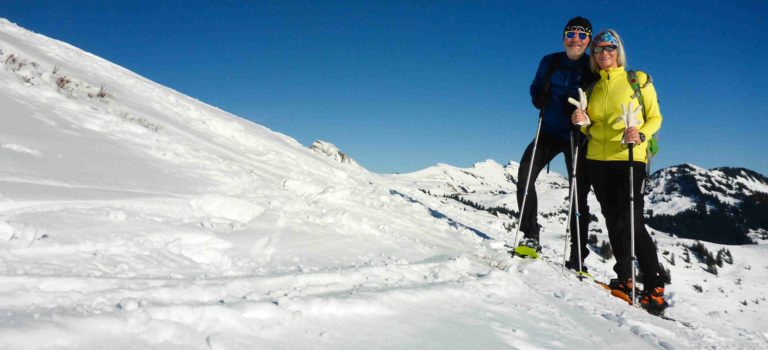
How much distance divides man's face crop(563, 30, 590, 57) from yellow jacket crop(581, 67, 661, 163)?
0.71 m

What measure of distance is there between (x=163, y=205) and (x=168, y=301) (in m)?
1.68

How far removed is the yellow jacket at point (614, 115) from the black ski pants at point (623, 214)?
0.10 meters

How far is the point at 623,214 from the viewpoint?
11.7 ft

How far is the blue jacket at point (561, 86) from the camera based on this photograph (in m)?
4.35

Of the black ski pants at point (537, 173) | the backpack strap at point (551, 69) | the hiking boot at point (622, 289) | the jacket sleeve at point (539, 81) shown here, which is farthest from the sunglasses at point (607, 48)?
the hiking boot at point (622, 289)

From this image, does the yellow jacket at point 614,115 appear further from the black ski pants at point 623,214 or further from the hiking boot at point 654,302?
the hiking boot at point 654,302

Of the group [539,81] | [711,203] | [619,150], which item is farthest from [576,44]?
[711,203]

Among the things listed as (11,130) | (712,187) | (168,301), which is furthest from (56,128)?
(712,187)

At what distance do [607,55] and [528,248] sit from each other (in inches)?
94.2

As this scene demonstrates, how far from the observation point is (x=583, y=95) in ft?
12.5

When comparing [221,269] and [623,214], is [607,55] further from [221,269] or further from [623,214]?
[221,269]

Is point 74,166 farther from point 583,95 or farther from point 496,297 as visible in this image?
point 583,95

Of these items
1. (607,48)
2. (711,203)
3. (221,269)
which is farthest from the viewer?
(711,203)

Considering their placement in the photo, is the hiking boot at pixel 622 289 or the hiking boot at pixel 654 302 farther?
the hiking boot at pixel 622 289
